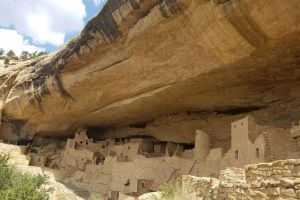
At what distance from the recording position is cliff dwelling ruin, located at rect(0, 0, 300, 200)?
10.9 meters

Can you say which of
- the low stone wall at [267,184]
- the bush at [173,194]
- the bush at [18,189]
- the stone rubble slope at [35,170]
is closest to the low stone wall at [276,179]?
the low stone wall at [267,184]

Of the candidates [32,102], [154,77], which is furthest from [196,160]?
[32,102]

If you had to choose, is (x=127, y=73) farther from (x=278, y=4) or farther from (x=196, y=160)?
(x=278, y=4)

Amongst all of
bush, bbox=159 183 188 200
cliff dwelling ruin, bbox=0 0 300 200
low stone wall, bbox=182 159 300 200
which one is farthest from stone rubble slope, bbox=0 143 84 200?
low stone wall, bbox=182 159 300 200

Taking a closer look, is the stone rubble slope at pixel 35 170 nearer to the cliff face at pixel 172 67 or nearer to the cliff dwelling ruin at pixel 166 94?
the cliff dwelling ruin at pixel 166 94

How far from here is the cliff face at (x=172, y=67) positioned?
10.8 meters

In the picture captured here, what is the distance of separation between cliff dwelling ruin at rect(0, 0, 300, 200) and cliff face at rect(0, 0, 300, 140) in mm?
43

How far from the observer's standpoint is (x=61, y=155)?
2038 cm

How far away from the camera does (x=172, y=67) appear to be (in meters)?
13.6

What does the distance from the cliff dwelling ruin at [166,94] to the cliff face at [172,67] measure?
43 millimetres

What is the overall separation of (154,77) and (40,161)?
9.24m

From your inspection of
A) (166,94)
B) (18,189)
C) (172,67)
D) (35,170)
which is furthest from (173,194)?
(35,170)

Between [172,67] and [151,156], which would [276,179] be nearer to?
[172,67]

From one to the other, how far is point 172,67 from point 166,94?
6.40ft
